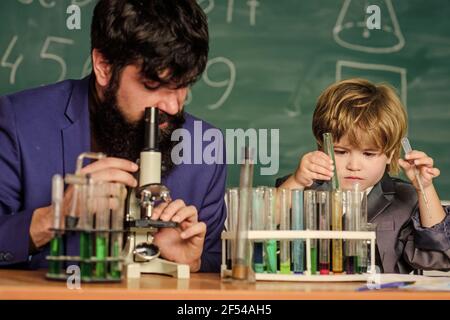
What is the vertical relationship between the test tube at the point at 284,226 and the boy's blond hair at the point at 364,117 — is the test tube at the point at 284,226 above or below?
below

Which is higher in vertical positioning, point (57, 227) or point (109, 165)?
point (109, 165)

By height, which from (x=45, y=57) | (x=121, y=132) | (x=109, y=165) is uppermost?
(x=45, y=57)

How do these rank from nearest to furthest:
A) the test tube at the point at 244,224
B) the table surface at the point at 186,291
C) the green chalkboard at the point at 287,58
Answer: the table surface at the point at 186,291 → the test tube at the point at 244,224 → the green chalkboard at the point at 287,58

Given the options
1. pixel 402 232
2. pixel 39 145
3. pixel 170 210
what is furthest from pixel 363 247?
pixel 39 145

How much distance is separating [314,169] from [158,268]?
51cm

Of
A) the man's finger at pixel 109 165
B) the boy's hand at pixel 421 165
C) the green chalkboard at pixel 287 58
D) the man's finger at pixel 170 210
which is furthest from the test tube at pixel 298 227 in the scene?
the green chalkboard at pixel 287 58

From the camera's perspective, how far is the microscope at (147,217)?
1.39m

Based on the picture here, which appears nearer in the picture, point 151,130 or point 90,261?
point 90,261

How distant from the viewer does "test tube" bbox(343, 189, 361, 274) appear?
1.44 metres

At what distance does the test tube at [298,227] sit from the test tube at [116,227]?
14.4 inches

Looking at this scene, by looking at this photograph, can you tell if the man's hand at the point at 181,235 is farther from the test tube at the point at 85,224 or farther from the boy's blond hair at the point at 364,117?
the boy's blond hair at the point at 364,117

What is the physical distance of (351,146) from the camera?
2.22m

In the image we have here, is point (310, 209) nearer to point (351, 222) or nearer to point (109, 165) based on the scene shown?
point (351, 222)

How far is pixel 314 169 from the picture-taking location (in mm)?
1802
